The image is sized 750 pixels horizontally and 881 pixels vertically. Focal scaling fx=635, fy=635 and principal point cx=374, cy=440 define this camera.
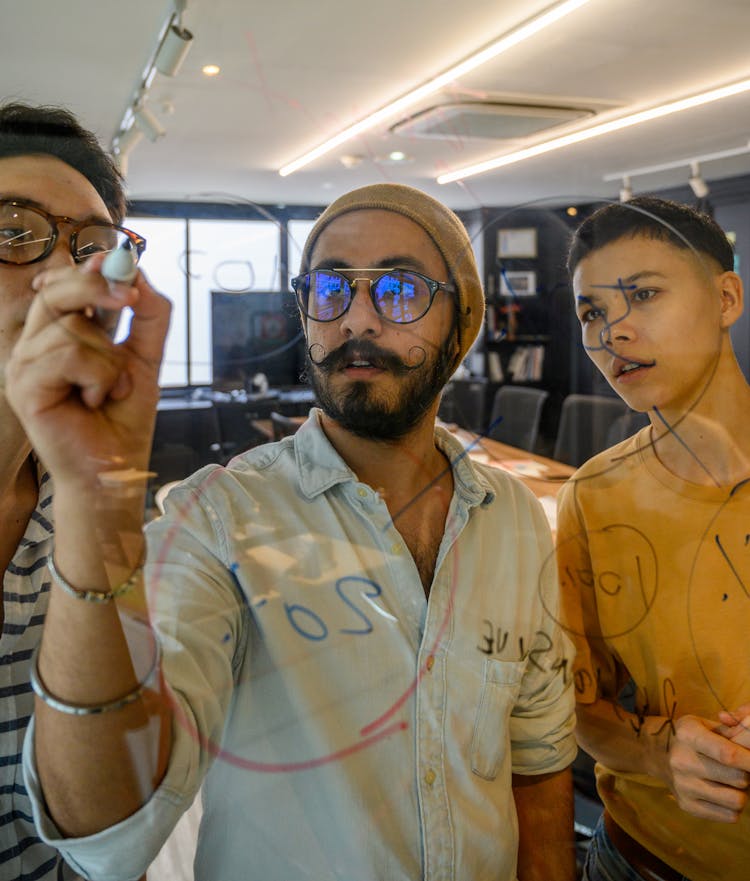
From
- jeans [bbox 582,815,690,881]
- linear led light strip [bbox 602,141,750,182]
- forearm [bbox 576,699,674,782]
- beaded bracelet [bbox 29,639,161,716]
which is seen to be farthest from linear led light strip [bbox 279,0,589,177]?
jeans [bbox 582,815,690,881]

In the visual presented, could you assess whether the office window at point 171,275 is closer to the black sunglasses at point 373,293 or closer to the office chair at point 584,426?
the black sunglasses at point 373,293

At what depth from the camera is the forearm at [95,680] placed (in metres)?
0.27

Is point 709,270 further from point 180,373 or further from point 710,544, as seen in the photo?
point 180,373

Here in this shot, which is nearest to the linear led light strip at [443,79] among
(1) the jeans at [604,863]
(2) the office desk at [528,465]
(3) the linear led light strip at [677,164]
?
(3) the linear led light strip at [677,164]

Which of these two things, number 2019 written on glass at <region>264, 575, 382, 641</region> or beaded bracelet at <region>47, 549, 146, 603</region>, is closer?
beaded bracelet at <region>47, 549, 146, 603</region>

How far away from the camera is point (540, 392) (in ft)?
1.44

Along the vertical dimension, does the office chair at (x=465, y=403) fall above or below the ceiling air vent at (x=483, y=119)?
below

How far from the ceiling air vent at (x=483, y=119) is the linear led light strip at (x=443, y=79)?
0.01 m

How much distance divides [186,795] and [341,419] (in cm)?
22

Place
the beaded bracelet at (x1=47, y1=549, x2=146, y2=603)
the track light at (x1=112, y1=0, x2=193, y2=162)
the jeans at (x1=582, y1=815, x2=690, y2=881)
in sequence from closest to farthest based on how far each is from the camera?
the beaded bracelet at (x1=47, y1=549, x2=146, y2=603) < the track light at (x1=112, y1=0, x2=193, y2=162) < the jeans at (x1=582, y1=815, x2=690, y2=881)

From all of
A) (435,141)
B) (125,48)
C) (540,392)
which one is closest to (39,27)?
(125,48)

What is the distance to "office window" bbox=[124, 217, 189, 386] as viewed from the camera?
1.05 ft

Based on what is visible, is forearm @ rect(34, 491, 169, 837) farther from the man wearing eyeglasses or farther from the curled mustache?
the curled mustache

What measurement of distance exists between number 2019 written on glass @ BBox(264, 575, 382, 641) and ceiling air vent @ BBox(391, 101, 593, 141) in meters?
0.31
